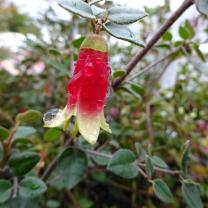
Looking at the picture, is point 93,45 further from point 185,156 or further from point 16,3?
point 16,3

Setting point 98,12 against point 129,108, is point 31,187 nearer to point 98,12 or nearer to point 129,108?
point 98,12

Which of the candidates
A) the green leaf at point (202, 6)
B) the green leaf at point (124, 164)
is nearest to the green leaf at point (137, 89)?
the green leaf at point (124, 164)

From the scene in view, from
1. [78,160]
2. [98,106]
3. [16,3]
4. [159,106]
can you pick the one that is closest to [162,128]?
[159,106]

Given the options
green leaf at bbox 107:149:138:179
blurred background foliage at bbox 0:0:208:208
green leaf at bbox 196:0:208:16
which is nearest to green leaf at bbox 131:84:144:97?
blurred background foliage at bbox 0:0:208:208

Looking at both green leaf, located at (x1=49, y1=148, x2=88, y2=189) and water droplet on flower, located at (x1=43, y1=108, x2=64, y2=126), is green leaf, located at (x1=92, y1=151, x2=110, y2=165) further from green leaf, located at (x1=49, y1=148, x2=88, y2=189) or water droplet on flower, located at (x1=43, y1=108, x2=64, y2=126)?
water droplet on flower, located at (x1=43, y1=108, x2=64, y2=126)

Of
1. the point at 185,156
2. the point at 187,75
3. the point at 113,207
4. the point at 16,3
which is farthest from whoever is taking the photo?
the point at 16,3

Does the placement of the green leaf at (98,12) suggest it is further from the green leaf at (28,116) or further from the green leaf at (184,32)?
the green leaf at (184,32)
